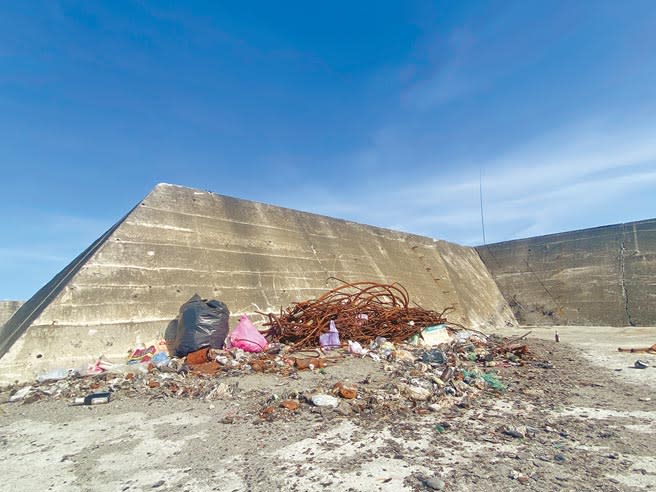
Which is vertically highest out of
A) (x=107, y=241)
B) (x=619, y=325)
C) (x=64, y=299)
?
(x=107, y=241)

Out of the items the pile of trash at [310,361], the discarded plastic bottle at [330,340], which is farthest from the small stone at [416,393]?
the discarded plastic bottle at [330,340]

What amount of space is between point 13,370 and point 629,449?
545 centimetres

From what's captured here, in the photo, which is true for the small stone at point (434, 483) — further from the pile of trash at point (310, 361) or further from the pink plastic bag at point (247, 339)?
the pink plastic bag at point (247, 339)

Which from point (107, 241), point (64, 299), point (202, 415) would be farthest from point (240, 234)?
point (202, 415)

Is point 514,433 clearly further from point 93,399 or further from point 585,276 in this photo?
point 585,276

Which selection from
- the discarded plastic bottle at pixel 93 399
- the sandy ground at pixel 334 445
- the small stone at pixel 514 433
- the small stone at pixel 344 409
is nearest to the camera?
the sandy ground at pixel 334 445

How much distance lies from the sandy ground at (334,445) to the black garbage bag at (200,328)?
1.32 m

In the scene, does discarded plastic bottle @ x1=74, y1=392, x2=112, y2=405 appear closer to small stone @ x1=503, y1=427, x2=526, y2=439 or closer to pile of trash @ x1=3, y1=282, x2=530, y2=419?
pile of trash @ x1=3, y1=282, x2=530, y2=419

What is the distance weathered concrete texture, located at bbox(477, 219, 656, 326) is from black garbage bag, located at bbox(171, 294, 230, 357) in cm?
982

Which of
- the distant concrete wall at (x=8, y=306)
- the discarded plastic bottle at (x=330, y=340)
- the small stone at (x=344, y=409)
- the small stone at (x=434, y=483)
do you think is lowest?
the small stone at (x=434, y=483)

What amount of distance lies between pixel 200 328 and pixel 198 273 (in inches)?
67.8

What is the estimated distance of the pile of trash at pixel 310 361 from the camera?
3.13 meters

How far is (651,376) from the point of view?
12.7 ft

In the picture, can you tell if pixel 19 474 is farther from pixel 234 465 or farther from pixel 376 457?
pixel 376 457
